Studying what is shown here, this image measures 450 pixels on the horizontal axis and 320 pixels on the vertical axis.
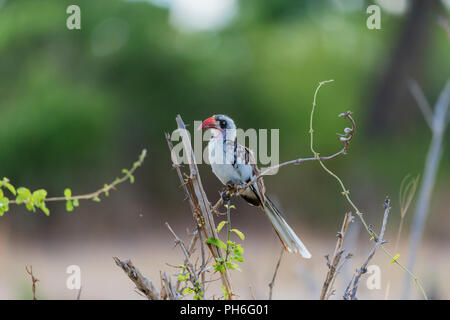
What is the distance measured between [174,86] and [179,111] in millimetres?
411

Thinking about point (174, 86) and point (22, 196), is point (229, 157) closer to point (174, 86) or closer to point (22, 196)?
point (22, 196)

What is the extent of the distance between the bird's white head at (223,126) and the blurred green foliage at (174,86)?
4.95 meters

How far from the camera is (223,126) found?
7.75 feet

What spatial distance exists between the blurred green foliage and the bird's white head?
495cm

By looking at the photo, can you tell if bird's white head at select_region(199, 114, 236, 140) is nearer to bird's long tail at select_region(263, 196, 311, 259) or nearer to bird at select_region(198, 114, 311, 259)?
bird at select_region(198, 114, 311, 259)

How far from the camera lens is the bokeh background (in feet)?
23.9

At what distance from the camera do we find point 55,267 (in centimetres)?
757

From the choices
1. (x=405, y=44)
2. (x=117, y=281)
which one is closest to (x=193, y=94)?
(x=117, y=281)

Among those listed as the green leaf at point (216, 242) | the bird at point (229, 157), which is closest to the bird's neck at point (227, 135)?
the bird at point (229, 157)

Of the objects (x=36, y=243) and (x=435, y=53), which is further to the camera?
(x=435, y=53)

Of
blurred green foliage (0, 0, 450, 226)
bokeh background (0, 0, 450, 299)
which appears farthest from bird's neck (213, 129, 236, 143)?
blurred green foliage (0, 0, 450, 226)

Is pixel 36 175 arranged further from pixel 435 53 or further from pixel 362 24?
pixel 435 53

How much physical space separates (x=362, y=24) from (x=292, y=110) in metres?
1.66

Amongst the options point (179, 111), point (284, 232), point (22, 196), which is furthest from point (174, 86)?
point (22, 196)
